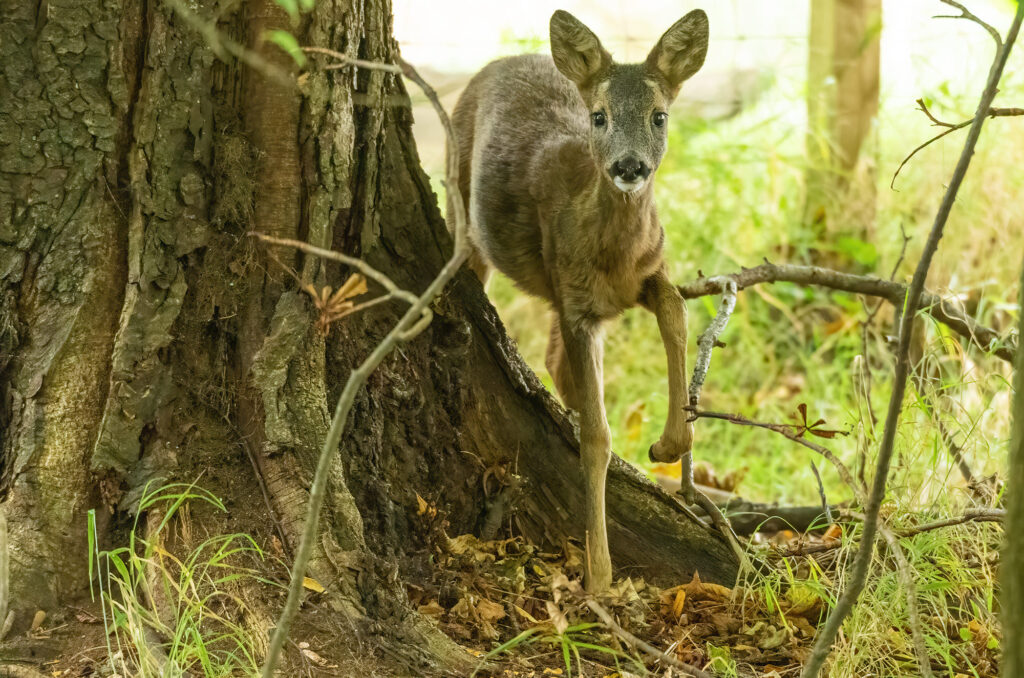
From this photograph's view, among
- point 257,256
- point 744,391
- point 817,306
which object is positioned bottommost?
point 744,391

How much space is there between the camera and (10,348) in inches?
105

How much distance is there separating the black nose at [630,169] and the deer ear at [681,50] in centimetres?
50

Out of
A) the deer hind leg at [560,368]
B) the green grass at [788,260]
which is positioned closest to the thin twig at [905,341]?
the deer hind leg at [560,368]

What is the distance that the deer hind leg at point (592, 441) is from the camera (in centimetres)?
322

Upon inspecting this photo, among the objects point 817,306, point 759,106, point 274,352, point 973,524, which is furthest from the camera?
point 759,106

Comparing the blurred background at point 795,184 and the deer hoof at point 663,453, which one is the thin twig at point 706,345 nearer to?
the deer hoof at point 663,453

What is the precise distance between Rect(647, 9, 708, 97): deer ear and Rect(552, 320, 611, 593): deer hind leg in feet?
3.00

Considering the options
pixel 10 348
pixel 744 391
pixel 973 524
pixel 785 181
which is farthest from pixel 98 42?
pixel 785 181

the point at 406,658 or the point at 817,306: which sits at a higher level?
the point at 817,306

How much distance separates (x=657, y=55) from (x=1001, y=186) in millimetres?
3561

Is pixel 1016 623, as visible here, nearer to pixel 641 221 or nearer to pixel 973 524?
pixel 973 524

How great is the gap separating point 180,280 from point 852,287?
2349mm

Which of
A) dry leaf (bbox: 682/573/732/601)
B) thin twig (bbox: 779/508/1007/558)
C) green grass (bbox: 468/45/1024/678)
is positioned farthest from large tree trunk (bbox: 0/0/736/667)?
green grass (bbox: 468/45/1024/678)

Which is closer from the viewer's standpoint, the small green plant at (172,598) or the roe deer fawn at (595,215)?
the small green plant at (172,598)
